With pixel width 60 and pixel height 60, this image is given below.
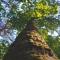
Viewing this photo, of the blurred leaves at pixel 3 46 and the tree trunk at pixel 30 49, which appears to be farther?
the blurred leaves at pixel 3 46

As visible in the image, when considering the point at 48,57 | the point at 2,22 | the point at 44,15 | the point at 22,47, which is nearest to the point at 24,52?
the point at 22,47

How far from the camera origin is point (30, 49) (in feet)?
30.1

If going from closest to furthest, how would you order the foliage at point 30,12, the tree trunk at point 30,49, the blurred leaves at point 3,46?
the tree trunk at point 30,49 → the foliage at point 30,12 → the blurred leaves at point 3,46

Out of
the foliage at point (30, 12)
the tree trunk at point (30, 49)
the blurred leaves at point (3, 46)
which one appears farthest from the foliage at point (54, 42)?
the tree trunk at point (30, 49)

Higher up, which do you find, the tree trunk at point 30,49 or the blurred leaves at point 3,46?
the tree trunk at point 30,49

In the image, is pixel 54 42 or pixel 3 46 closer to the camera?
pixel 3 46

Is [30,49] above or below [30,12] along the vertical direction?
below

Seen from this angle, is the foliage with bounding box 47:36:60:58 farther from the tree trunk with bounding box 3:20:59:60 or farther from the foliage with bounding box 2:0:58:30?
Result: the tree trunk with bounding box 3:20:59:60

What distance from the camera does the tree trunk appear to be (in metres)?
9.01

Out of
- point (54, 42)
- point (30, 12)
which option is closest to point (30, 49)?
point (30, 12)

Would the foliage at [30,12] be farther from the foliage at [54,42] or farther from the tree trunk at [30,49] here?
the tree trunk at [30,49]

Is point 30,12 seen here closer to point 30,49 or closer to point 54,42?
point 54,42

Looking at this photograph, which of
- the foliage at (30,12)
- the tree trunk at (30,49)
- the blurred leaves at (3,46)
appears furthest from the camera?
the blurred leaves at (3,46)

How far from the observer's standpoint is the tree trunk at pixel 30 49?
901 centimetres
